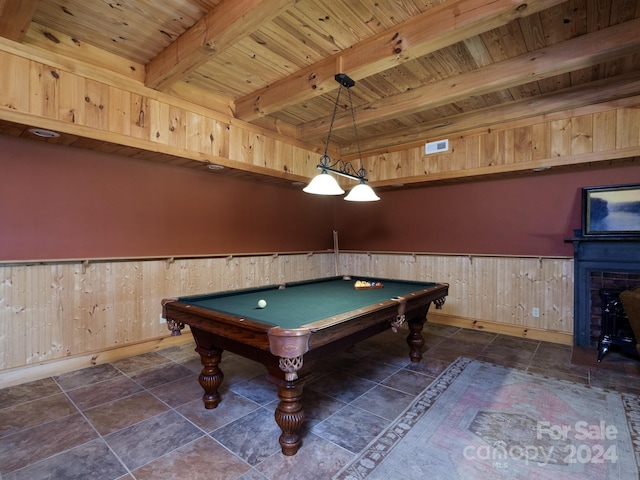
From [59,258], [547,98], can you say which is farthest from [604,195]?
[59,258]

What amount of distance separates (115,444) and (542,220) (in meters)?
4.84

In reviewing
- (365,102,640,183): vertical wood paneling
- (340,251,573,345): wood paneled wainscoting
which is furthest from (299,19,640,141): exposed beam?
(340,251,573,345): wood paneled wainscoting

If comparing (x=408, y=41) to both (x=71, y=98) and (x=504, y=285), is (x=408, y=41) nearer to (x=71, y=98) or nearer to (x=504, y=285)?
(x=71, y=98)

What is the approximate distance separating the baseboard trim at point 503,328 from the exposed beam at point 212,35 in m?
4.34

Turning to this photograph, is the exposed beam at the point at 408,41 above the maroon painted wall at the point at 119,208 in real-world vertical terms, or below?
above

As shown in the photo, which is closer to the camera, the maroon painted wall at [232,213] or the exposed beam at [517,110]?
the maroon painted wall at [232,213]

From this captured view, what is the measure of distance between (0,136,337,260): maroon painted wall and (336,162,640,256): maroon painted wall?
176cm

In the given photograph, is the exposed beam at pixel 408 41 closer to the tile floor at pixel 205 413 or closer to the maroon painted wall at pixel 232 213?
the maroon painted wall at pixel 232 213

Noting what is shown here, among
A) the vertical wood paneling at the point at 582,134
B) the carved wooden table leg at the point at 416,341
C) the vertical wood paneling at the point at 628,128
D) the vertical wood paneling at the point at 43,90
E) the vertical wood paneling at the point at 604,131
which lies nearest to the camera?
the vertical wood paneling at the point at 43,90

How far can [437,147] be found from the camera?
15.3 ft

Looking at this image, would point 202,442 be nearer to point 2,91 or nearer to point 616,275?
point 2,91

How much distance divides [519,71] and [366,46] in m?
1.42

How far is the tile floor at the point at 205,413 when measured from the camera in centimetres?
174

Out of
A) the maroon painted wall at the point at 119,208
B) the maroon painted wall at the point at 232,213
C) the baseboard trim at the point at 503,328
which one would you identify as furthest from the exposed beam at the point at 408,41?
the baseboard trim at the point at 503,328
